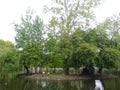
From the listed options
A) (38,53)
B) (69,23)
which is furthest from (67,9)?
(38,53)

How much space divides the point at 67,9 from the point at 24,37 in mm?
6663

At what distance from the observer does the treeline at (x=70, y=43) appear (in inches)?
1067

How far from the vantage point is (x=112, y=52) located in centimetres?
2670

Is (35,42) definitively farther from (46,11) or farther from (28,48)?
(46,11)

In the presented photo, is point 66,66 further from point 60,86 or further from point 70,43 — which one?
point 60,86

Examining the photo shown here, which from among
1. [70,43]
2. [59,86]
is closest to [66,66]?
[70,43]

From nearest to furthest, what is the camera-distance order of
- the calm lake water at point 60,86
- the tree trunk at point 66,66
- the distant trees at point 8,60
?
the calm lake water at point 60,86 < the distant trees at point 8,60 < the tree trunk at point 66,66

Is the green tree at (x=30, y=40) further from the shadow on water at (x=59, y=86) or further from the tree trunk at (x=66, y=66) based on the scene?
the shadow on water at (x=59, y=86)

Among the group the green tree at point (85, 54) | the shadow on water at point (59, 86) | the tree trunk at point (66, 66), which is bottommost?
the shadow on water at point (59, 86)

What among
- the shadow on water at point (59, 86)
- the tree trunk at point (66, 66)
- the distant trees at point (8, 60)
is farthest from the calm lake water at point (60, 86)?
the tree trunk at point (66, 66)

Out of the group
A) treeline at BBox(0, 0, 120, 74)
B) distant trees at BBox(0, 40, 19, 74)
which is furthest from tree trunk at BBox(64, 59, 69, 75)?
distant trees at BBox(0, 40, 19, 74)

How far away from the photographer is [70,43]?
2827 cm

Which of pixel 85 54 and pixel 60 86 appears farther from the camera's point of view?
pixel 85 54

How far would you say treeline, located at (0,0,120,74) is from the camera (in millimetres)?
27094
